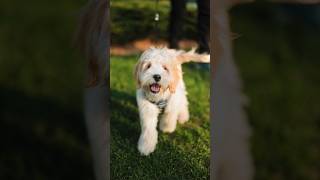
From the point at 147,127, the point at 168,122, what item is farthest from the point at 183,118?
the point at 147,127

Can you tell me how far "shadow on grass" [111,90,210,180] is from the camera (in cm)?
374

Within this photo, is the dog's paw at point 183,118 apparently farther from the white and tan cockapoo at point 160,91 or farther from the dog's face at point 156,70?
the dog's face at point 156,70

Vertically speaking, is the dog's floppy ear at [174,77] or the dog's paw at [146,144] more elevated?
the dog's floppy ear at [174,77]

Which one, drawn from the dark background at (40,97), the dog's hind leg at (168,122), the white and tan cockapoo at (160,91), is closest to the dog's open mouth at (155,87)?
the white and tan cockapoo at (160,91)

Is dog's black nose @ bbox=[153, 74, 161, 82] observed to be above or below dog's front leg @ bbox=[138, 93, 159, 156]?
above

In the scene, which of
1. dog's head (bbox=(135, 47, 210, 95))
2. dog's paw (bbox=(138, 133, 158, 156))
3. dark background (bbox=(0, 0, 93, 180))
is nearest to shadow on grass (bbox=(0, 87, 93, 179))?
dark background (bbox=(0, 0, 93, 180))

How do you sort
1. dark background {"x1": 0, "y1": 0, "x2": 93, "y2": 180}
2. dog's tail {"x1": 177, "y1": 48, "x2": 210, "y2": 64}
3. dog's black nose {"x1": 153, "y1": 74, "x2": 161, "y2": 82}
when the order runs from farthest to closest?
dark background {"x1": 0, "y1": 0, "x2": 93, "y2": 180}, dog's tail {"x1": 177, "y1": 48, "x2": 210, "y2": 64}, dog's black nose {"x1": 153, "y1": 74, "x2": 161, "y2": 82}

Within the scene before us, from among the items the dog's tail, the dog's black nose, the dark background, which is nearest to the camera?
the dog's black nose

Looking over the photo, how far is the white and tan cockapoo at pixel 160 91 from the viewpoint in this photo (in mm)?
3715

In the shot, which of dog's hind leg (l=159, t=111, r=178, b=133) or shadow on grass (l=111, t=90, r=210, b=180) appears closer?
shadow on grass (l=111, t=90, r=210, b=180)

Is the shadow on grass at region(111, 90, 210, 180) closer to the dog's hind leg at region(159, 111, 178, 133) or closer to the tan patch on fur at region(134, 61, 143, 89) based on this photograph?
the dog's hind leg at region(159, 111, 178, 133)

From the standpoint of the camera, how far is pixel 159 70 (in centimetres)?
371

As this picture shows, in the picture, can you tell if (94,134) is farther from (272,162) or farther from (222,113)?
(272,162)

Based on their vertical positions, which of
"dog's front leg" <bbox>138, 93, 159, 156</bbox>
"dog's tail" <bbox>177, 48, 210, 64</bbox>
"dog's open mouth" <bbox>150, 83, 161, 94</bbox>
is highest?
"dog's tail" <bbox>177, 48, 210, 64</bbox>
